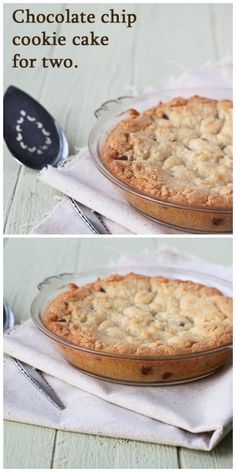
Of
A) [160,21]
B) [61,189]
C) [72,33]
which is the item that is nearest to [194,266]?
[61,189]

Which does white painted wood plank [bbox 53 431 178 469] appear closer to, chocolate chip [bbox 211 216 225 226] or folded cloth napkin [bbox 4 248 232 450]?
folded cloth napkin [bbox 4 248 232 450]

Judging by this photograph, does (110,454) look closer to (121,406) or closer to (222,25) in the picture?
(121,406)

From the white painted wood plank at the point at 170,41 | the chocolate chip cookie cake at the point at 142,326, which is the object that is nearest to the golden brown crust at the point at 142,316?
the chocolate chip cookie cake at the point at 142,326

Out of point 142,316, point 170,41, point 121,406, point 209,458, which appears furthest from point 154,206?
point 170,41

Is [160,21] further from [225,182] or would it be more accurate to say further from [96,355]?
[96,355]

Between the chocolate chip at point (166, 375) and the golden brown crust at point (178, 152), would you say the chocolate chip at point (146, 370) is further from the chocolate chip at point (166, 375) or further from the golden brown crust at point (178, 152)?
the golden brown crust at point (178, 152)

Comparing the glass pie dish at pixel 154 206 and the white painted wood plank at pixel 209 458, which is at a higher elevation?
the glass pie dish at pixel 154 206
